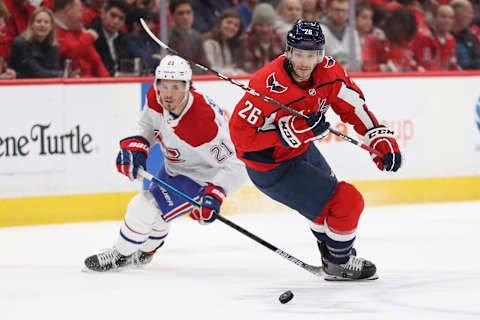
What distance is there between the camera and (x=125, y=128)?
6.61 metres

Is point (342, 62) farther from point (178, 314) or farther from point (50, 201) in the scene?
point (178, 314)

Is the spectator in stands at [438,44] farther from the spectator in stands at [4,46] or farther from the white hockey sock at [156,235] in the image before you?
the white hockey sock at [156,235]

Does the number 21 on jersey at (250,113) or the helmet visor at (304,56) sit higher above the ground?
the helmet visor at (304,56)

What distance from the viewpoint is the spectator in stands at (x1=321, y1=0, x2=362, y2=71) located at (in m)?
7.25

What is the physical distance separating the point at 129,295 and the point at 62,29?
9.61 feet

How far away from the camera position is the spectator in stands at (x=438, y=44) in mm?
7637

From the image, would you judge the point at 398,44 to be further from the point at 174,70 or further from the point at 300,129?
the point at 300,129

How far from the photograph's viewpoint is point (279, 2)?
7102 mm

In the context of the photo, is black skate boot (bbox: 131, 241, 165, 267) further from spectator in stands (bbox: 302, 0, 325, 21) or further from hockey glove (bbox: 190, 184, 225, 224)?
spectator in stands (bbox: 302, 0, 325, 21)

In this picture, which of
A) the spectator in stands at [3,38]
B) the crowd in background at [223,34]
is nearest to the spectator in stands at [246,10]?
the crowd in background at [223,34]

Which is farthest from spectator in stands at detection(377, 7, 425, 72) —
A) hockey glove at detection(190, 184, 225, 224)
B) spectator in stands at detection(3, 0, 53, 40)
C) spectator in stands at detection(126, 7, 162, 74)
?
hockey glove at detection(190, 184, 225, 224)


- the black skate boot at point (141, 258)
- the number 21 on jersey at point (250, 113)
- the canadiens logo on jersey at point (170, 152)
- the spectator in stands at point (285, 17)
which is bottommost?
the black skate boot at point (141, 258)

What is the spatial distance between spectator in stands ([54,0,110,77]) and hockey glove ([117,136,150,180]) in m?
2.05

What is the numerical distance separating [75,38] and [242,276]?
2.68 m
